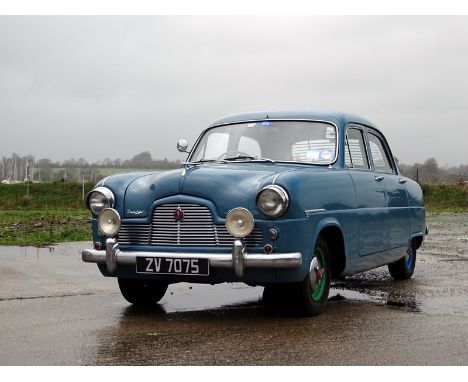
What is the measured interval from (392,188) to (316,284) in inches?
89.4

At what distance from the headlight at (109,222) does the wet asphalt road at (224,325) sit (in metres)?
0.72

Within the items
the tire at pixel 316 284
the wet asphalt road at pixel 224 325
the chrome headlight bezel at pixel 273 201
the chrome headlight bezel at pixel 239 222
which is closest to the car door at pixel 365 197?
the wet asphalt road at pixel 224 325

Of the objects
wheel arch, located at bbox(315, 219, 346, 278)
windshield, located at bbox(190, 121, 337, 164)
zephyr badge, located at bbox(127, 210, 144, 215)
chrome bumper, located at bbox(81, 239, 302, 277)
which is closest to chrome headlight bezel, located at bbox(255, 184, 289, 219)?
chrome bumper, located at bbox(81, 239, 302, 277)

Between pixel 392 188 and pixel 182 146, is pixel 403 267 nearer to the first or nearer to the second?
pixel 392 188

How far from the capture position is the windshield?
278 inches

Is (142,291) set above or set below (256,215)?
below

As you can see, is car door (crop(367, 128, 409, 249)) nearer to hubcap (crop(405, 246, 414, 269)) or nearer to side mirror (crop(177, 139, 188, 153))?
hubcap (crop(405, 246, 414, 269))

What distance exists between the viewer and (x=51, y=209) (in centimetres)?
3581

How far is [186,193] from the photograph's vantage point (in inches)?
238

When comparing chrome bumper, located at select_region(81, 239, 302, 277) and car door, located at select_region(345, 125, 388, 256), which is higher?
car door, located at select_region(345, 125, 388, 256)

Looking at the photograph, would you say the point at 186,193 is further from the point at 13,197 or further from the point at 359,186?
the point at 13,197

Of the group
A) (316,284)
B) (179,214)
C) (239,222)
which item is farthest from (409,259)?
(179,214)

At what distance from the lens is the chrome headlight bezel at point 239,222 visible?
19.0 feet

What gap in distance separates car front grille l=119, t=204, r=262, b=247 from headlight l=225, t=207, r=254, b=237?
8cm
